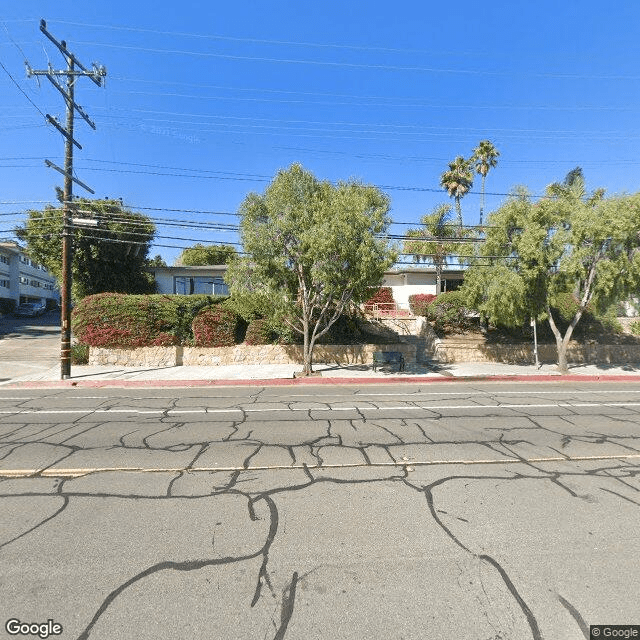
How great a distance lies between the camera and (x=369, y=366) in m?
17.5

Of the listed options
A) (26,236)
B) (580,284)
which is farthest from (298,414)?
(26,236)

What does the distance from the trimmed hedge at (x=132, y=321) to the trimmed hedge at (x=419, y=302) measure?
16.2 metres

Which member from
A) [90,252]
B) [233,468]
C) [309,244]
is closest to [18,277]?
[90,252]

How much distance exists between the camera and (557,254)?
14.5 m

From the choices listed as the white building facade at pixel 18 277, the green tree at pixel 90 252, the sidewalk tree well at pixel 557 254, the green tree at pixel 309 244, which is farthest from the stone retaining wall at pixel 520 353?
the white building facade at pixel 18 277

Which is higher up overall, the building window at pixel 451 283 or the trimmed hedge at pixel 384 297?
the building window at pixel 451 283

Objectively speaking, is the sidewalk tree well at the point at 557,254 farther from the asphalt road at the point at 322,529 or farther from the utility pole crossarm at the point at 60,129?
the utility pole crossarm at the point at 60,129

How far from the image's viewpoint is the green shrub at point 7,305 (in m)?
43.0

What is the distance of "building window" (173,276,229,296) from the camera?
101 feet

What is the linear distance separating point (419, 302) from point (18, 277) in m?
52.6

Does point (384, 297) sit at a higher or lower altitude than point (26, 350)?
higher

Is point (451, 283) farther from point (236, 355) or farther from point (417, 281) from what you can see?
point (236, 355)

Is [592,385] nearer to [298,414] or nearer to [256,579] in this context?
[298,414]

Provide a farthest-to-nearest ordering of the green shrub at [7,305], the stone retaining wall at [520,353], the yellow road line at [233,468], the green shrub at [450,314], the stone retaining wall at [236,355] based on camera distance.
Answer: the green shrub at [7,305]
the green shrub at [450,314]
the stone retaining wall at [520,353]
the stone retaining wall at [236,355]
the yellow road line at [233,468]
